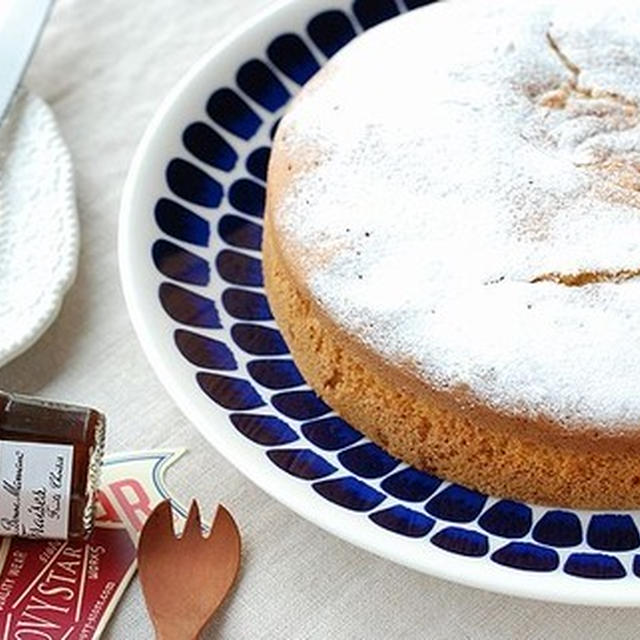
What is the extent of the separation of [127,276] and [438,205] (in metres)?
0.35

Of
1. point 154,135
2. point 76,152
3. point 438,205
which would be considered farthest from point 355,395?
point 76,152

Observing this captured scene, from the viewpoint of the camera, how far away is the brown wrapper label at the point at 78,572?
131 centimetres

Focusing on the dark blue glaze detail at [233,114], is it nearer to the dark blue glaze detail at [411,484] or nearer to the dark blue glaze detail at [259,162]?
the dark blue glaze detail at [259,162]

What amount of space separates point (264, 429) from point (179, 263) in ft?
0.82

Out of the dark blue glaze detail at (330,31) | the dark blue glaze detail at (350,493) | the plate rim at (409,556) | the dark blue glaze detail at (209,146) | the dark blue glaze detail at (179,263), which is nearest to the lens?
the plate rim at (409,556)

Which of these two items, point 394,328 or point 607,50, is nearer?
point 394,328

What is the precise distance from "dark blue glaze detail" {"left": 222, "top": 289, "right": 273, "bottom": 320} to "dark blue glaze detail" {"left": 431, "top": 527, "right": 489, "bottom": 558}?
1.13 ft

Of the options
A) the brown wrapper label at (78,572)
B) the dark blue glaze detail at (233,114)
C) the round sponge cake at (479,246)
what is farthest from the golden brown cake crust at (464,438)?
the dark blue glaze detail at (233,114)

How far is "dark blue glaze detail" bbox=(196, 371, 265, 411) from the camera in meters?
1.39

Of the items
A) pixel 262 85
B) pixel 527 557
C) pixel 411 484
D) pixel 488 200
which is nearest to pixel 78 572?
pixel 411 484

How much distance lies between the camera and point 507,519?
130cm

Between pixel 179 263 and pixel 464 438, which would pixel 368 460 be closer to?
pixel 464 438

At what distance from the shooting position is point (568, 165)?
4.54ft

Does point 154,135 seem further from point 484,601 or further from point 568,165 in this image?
point 484,601
